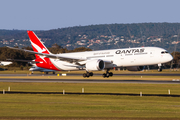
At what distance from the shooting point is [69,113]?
81.4 ft

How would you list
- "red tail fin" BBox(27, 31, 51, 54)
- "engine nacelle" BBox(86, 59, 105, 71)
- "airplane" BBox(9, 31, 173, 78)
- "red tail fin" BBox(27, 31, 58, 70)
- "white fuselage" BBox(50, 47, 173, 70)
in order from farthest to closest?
"red tail fin" BBox(27, 31, 51, 54)
"red tail fin" BBox(27, 31, 58, 70)
"engine nacelle" BBox(86, 59, 105, 71)
"airplane" BBox(9, 31, 173, 78)
"white fuselage" BBox(50, 47, 173, 70)

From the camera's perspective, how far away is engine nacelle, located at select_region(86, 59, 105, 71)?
2318 inches

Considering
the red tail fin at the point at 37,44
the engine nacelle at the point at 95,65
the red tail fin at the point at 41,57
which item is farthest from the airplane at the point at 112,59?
the red tail fin at the point at 37,44

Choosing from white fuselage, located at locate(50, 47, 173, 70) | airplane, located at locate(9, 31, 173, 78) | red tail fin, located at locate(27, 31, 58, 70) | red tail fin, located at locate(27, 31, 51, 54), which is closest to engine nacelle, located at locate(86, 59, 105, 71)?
airplane, located at locate(9, 31, 173, 78)

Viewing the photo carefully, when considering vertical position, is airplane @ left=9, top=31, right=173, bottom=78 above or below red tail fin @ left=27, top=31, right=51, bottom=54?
below

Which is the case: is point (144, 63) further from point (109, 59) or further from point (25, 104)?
point (25, 104)

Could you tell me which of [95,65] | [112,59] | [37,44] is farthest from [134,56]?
[37,44]

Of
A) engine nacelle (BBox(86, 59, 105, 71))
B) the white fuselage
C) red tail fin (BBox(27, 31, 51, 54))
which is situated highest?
red tail fin (BBox(27, 31, 51, 54))

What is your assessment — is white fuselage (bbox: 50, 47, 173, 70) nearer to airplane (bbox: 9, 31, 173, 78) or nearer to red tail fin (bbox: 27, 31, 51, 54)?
airplane (bbox: 9, 31, 173, 78)

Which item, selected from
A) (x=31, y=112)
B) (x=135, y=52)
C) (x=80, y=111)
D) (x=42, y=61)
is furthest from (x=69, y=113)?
(x=42, y=61)

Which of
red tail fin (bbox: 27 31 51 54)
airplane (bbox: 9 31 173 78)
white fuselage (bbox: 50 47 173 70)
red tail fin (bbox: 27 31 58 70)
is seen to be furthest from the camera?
red tail fin (bbox: 27 31 51 54)

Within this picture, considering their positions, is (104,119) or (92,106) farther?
(92,106)

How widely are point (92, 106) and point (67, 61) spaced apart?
3687 centimetres

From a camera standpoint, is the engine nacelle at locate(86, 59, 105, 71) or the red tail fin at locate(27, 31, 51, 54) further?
the red tail fin at locate(27, 31, 51, 54)
